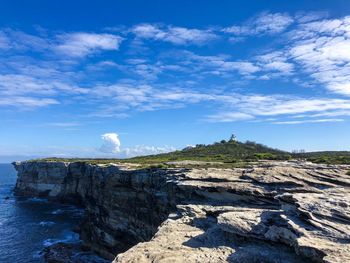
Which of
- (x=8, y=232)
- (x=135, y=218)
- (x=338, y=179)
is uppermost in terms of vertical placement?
(x=338, y=179)

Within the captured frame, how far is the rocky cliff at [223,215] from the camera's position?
2458 cm

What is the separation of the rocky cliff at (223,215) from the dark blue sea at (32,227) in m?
8.98

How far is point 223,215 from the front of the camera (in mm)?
30469

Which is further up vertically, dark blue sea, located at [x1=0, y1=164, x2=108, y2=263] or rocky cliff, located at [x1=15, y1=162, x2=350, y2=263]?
rocky cliff, located at [x1=15, y1=162, x2=350, y2=263]

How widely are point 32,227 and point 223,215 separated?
70254 millimetres

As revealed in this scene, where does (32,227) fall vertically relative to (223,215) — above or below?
below

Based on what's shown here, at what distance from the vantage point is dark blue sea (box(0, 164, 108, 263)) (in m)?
67.9

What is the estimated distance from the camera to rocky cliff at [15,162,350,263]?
24.6m

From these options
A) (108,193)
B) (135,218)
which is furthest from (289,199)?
(108,193)

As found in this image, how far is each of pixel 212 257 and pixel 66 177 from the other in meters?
105

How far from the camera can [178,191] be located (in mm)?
50344

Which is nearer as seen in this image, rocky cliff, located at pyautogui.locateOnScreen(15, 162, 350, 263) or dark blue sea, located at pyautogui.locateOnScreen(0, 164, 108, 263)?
rocky cliff, located at pyautogui.locateOnScreen(15, 162, 350, 263)

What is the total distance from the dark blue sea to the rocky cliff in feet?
29.5

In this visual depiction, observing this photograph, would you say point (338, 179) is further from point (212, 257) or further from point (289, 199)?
point (212, 257)
